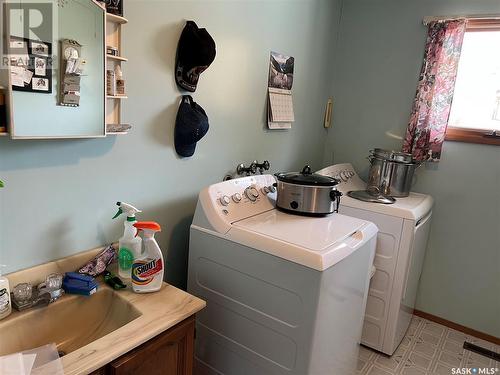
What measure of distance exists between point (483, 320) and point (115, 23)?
9.17 feet

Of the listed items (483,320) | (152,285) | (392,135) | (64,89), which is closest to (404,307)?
(483,320)

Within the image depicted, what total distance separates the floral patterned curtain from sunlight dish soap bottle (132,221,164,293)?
6.23 feet

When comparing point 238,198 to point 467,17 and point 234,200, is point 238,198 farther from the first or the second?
point 467,17

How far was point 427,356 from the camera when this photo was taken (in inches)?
88.0

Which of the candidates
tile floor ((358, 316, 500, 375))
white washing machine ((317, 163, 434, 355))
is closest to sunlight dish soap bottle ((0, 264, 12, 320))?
white washing machine ((317, 163, 434, 355))

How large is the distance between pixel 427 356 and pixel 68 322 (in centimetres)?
210

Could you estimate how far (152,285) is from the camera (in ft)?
4.16

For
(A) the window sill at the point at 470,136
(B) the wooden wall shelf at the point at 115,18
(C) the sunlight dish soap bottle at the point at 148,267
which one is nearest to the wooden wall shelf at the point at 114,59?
(B) the wooden wall shelf at the point at 115,18

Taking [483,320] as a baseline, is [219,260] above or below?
above

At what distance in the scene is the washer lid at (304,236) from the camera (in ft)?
4.28

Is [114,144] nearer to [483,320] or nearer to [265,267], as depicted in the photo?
[265,267]

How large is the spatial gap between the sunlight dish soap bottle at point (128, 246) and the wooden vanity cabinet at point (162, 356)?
1.03 feet

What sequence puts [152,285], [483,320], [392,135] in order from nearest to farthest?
[152,285] < [483,320] < [392,135]

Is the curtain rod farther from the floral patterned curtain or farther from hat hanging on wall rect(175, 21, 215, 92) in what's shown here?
hat hanging on wall rect(175, 21, 215, 92)
